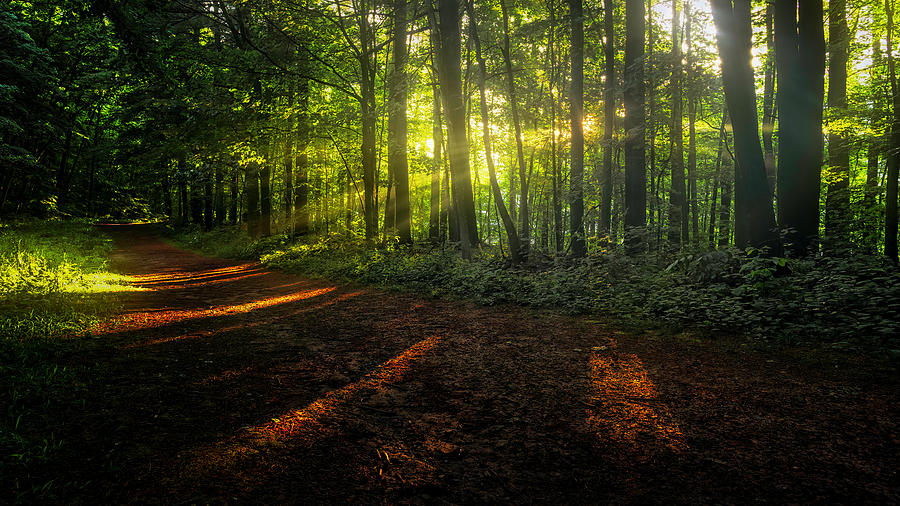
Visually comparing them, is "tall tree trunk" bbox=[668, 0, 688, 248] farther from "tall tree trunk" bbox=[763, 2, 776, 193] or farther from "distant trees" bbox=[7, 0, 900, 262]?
"tall tree trunk" bbox=[763, 2, 776, 193]

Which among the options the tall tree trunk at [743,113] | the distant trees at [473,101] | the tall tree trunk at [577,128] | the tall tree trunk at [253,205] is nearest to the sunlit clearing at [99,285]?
the distant trees at [473,101]

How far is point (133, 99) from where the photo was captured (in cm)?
1548

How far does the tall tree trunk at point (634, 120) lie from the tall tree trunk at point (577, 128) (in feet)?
4.68

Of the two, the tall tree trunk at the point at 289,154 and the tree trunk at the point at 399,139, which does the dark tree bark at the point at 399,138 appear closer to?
the tree trunk at the point at 399,139

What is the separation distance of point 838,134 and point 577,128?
7.63m

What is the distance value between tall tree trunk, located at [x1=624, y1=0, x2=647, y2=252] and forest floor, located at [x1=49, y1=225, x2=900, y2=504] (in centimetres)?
671

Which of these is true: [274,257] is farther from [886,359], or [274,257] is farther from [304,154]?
[886,359]

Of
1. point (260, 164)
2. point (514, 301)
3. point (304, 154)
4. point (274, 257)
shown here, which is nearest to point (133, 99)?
point (260, 164)

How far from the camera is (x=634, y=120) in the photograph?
1092 cm

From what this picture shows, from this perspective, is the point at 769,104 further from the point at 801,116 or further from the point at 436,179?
the point at 436,179

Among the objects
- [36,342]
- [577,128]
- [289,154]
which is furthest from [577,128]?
[36,342]

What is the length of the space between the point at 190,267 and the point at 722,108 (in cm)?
2375

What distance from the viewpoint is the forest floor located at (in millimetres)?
2242

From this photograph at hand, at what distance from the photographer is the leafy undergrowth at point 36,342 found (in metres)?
2.23
